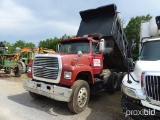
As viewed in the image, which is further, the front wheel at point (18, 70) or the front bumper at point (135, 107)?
the front wheel at point (18, 70)

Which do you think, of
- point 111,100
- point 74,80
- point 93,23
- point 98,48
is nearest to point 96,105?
point 111,100

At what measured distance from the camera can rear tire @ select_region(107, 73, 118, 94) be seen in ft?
25.8

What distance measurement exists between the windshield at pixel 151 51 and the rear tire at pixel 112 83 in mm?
2851

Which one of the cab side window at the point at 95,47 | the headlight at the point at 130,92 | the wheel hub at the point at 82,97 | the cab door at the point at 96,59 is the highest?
the cab side window at the point at 95,47

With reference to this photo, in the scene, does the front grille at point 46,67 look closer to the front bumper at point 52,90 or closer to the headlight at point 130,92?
the front bumper at point 52,90

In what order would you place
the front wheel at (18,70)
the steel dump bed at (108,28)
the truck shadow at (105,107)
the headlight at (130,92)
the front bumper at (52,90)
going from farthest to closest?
1. the front wheel at (18,70)
2. the steel dump bed at (108,28)
3. the truck shadow at (105,107)
4. the front bumper at (52,90)
5. the headlight at (130,92)

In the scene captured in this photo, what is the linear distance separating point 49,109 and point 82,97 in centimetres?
113

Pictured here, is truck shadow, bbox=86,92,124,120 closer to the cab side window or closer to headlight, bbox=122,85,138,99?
headlight, bbox=122,85,138,99

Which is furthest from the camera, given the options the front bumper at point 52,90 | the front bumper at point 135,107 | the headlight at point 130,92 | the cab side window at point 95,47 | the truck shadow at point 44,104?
A: the cab side window at point 95,47

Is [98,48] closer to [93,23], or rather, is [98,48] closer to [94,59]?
[94,59]

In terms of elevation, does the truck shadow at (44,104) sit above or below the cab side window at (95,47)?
below

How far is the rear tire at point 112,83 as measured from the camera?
787cm

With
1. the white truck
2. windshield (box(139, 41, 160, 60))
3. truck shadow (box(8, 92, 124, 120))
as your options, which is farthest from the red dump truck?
the white truck

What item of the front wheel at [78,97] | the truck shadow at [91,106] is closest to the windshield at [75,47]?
the front wheel at [78,97]
